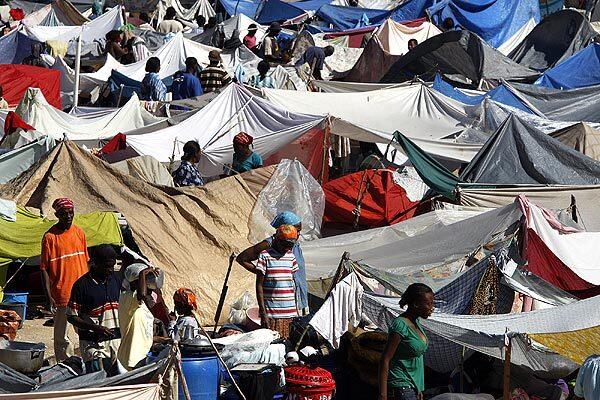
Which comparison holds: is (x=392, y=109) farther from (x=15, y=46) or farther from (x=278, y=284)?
(x=15, y=46)

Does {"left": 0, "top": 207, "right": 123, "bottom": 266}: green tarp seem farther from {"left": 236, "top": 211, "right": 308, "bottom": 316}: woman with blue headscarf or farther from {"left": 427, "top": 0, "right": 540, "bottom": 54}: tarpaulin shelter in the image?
{"left": 427, "top": 0, "right": 540, "bottom": 54}: tarpaulin shelter

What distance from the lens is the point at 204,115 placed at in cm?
1625

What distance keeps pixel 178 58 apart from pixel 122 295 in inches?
607

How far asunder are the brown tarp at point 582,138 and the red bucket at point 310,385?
25.7ft

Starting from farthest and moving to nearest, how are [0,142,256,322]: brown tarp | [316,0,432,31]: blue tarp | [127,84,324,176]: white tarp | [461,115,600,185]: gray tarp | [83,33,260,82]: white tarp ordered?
[316,0,432,31]: blue tarp < [83,33,260,82]: white tarp < [127,84,324,176]: white tarp < [461,115,600,185]: gray tarp < [0,142,256,322]: brown tarp

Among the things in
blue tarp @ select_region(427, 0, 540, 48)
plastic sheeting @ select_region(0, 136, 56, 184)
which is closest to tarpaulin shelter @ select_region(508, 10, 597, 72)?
blue tarp @ select_region(427, 0, 540, 48)

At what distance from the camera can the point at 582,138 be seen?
603 inches

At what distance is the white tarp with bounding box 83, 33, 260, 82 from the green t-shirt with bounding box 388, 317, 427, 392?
15.1 meters

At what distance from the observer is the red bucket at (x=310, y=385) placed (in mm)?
8312

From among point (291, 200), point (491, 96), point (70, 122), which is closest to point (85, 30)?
point (70, 122)

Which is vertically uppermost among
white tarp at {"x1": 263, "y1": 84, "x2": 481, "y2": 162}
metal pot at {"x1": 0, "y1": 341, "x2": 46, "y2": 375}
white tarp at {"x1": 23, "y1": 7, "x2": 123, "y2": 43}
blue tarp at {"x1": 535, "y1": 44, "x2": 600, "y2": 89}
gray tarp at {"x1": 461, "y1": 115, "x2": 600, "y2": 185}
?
white tarp at {"x1": 23, "y1": 7, "x2": 123, "y2": 43}

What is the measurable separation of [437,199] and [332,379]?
5.55 m

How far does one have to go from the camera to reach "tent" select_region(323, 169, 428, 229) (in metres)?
14.2

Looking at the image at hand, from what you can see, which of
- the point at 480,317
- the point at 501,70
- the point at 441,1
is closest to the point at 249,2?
the point at 441,1
